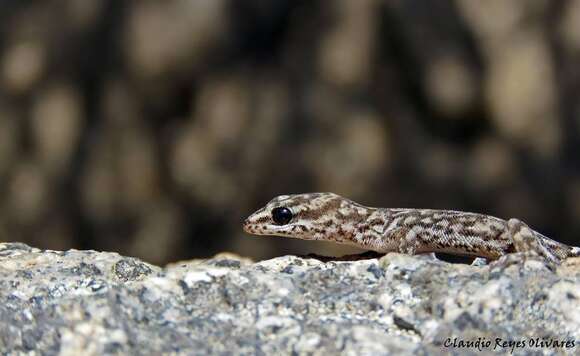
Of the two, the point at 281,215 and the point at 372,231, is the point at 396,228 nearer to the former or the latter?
the point at 372,231

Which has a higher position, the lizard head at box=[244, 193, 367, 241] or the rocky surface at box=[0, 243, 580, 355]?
the lizard head at box=[244, 193, 367, 241]

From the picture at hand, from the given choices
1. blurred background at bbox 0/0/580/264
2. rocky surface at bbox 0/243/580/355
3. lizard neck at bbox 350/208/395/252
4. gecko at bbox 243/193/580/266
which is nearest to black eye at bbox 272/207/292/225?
gecko at bbox 243/193/580/266

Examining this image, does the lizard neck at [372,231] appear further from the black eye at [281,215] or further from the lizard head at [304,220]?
the black eye at [281,215]

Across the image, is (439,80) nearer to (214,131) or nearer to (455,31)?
(455,31)

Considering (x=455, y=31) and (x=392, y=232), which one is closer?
(x=392, y=232)

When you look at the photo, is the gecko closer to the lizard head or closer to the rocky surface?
the lizard head

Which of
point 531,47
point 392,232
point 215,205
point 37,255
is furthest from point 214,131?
point 37,255
